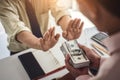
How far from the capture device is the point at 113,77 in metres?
0.51

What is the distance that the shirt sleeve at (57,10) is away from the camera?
1.10 metres

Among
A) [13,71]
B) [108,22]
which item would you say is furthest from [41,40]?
[108,22]

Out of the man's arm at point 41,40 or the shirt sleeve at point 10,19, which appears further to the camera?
the shirt sleeve at point 10,19

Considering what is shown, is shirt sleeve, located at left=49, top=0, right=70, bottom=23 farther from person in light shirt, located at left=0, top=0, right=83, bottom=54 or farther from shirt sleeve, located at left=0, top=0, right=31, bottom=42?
shirt sleeve, located at left=0, top=0, right=31, bottom=42

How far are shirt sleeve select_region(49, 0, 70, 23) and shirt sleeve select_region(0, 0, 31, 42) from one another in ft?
0.56

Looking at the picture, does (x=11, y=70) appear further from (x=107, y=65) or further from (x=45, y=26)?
(x=107, y=65)

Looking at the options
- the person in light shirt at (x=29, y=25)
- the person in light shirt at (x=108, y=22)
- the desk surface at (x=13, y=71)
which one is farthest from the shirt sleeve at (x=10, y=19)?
the person in light shirt at (x=108, y=22)

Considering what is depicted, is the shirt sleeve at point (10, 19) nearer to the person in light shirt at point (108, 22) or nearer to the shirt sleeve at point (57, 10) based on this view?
the shirt sleeve at point (57, 10)

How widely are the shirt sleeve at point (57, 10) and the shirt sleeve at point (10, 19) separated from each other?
171mm

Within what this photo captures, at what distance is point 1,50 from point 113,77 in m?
1.59

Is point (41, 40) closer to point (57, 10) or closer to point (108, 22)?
point (57, 10)

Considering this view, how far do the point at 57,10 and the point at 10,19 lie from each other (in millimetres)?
236

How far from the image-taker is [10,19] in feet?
3.29

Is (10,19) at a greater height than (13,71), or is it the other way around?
(10,19)
